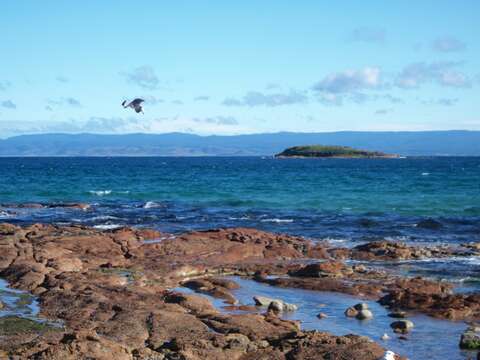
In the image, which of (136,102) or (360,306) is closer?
(136,102)

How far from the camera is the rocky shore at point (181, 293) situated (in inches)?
525

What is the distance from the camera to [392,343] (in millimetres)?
15211

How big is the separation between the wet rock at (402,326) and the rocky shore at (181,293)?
1.70m

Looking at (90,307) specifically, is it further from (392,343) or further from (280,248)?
(280,248)

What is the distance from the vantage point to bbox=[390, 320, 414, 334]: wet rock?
16.2 meters

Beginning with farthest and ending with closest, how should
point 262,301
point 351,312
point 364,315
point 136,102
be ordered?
point 262,301 < point 351,312 < point 364,315 < point 136,102

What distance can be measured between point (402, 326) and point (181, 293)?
18.2 ft

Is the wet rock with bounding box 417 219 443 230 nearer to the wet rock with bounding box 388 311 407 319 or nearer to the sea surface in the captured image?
the sea surface

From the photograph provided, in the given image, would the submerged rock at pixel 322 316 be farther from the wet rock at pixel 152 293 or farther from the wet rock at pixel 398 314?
the wet rock at pixel 398 314

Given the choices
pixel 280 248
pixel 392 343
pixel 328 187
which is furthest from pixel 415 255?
pixel 328 187

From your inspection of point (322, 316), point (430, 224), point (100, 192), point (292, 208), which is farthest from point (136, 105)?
point (100, 192)

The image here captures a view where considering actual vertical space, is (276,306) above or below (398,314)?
above

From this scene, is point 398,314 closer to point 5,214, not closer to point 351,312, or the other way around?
point 351,312

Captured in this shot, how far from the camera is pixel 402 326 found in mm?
16344
